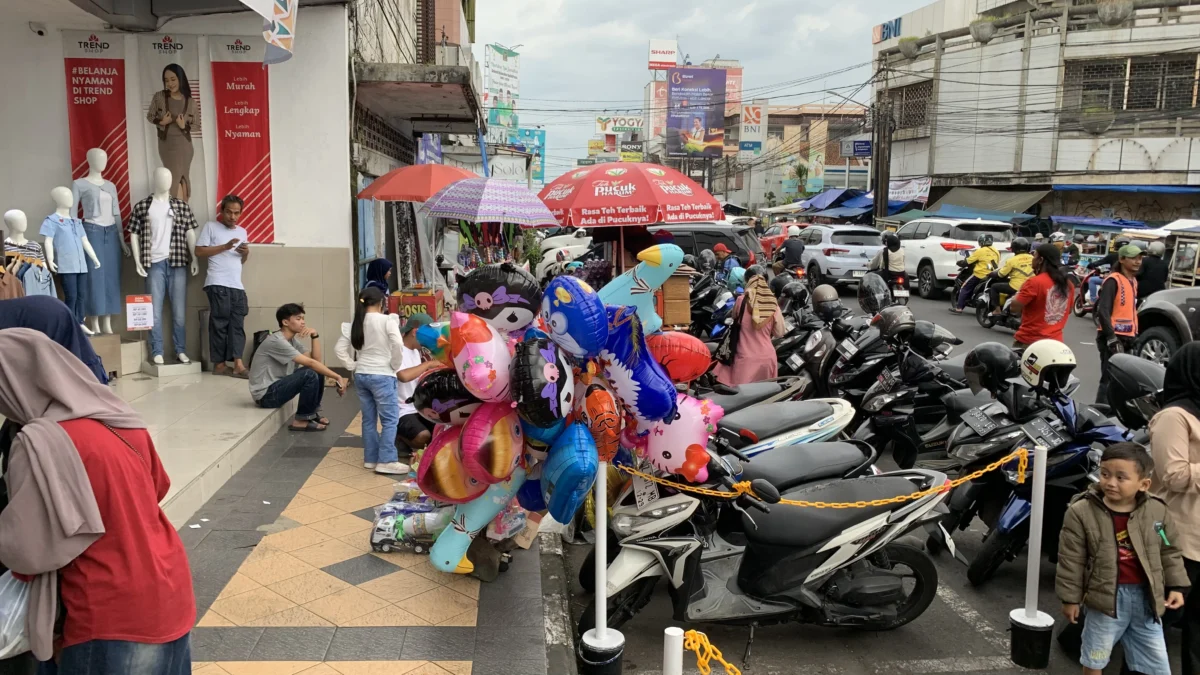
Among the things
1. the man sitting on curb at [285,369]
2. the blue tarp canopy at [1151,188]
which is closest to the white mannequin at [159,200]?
the man sitting on curb at [285,369]

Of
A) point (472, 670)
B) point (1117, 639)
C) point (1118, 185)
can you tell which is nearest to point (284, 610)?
point (472, 670)

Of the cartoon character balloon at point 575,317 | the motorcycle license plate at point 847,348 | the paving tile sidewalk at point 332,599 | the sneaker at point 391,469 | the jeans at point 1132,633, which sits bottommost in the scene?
the paving tile sidewalk at point 332,599

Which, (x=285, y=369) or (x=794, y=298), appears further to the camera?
(x=794, y=298)

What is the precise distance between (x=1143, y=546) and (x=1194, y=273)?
15.7 meters

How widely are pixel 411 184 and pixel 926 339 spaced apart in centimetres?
565

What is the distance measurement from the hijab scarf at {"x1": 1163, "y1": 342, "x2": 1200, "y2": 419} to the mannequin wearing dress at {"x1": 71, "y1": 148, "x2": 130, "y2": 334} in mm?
8443

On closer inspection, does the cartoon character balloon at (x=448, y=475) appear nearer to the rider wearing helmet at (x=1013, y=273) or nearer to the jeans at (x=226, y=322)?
the jeans at (x=226, y=322)

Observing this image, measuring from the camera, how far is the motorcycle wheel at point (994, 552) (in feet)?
15.4

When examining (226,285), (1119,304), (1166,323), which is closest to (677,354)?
(226,285)

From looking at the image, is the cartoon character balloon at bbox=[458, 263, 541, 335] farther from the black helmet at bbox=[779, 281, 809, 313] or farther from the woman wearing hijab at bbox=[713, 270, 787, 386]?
the black helmet at bbox=[779, 281, 809, 313]

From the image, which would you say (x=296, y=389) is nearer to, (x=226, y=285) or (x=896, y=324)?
(x=226, y=285)

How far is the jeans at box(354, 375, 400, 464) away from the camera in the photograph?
20.0ft

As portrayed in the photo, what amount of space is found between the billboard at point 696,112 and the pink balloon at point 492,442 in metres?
58.9

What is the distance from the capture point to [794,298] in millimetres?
8789
